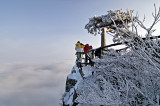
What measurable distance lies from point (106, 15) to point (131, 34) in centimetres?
1162

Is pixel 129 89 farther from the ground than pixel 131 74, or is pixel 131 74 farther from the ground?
pixel 131 74

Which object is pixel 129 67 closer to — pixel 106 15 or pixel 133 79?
pixel 133 79

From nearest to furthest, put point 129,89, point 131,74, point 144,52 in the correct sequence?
point 144,52, point 129,89, point 131,74

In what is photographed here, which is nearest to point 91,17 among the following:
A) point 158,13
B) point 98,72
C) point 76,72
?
point 76,72

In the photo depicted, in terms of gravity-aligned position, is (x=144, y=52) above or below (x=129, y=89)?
above

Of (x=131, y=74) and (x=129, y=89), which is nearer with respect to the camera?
(x=129, y=89)

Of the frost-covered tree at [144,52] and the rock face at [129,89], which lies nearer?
the frost-covered tree at [144,52]

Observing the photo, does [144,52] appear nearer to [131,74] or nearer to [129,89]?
[129,89]

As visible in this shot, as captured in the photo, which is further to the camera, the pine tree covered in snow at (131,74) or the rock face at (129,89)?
the rock face at (129,89)

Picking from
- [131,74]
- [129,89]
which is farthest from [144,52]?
[131,74]

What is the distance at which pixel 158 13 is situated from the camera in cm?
152

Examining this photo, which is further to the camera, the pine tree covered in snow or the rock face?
the rock face

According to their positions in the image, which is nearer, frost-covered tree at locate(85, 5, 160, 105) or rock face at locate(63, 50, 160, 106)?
frost-covered tree at locate(85, 5, 160, 105)

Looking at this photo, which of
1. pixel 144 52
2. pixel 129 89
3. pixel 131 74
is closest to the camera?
pixel 144 52
